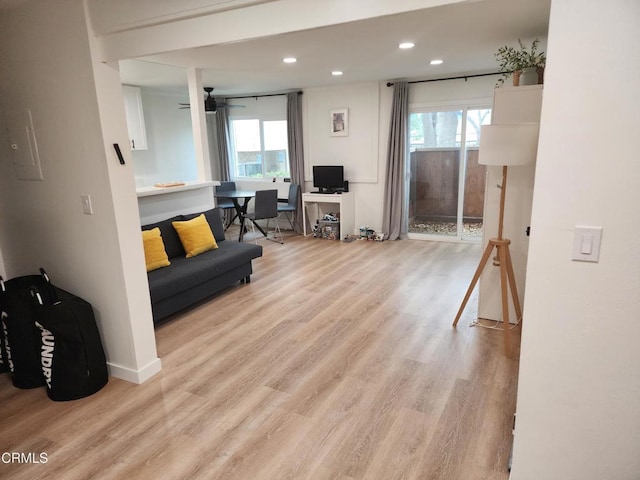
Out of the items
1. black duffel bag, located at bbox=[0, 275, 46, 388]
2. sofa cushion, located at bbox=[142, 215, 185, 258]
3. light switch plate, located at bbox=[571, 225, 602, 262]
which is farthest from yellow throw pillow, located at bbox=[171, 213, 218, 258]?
light switch plate, located at bbox=[571, 225, 602, 262]

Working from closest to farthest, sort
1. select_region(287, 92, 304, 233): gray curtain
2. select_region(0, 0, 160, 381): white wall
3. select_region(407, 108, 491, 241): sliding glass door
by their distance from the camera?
select_region(0, 0, 160, 381): white wall, select_region(407, 108, 491, 241): sliding glass door, select_region(287, 92, 304, 233): gray curtain

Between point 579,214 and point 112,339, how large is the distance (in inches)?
104

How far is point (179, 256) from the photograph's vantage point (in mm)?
4023

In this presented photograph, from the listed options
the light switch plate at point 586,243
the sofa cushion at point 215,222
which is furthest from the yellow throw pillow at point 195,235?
the light switch plate at point 586,243

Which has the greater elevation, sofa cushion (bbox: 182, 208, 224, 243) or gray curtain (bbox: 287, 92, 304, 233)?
gray curtain (bbox: 287, 92, 304, 233)

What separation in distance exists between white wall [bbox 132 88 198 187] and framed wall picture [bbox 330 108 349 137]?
2.40 m

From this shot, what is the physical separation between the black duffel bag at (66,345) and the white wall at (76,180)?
0.55ft

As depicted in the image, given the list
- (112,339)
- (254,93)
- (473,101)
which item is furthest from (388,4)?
(254,93)

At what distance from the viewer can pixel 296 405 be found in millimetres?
2334

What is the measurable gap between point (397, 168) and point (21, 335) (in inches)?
194

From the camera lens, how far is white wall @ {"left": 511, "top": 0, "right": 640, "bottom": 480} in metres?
1.21

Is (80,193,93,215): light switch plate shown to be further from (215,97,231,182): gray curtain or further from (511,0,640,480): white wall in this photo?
(215,97,231,182): gray curtain

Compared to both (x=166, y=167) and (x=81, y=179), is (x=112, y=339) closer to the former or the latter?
(x=81, y=179)

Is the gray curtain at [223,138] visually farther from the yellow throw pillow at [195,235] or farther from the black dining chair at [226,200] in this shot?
the yellow throw pillow at [195,235]
